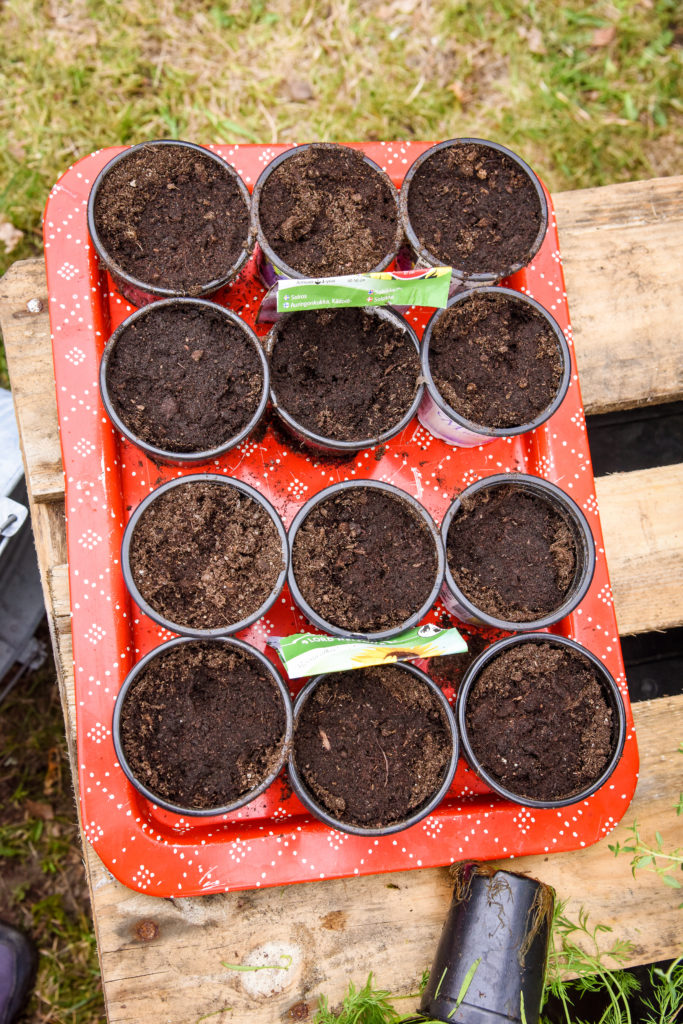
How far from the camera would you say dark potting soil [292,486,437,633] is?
1.30 metres

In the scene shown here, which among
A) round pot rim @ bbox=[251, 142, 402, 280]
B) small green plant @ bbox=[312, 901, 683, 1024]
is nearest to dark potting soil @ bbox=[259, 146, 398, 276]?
round pot rim @ bbox=[251, 142, 402, 280]

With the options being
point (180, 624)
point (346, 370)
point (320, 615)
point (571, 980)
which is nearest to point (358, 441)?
point (346, 370)

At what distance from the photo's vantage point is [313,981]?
1.30 metres

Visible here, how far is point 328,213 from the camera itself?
141cm

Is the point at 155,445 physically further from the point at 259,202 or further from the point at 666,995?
the point at 666,995

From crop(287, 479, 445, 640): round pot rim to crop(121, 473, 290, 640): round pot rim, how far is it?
21 mm

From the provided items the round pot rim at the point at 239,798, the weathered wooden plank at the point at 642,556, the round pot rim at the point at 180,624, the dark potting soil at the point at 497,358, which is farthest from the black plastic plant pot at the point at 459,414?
the round pot rim at the point at 239,798

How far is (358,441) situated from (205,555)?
36cm

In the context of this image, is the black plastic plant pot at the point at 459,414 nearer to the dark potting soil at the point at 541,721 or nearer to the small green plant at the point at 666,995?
the dark potting soil at the point at 541,721

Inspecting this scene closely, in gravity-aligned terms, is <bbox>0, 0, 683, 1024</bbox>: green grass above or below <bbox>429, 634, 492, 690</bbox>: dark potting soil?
above

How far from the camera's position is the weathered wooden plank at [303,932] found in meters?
1.28

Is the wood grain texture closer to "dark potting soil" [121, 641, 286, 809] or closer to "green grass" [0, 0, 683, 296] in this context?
"dark potting soil" [121, 641, 286, 809]

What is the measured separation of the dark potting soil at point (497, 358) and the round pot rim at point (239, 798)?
2.08 ft

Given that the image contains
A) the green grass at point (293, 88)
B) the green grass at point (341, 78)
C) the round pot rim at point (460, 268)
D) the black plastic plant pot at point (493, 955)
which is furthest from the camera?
the green grass at point (341, 78)
